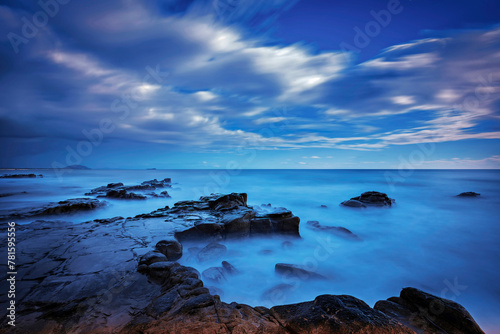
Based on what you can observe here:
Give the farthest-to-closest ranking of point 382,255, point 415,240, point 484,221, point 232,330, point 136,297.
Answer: point 484,221
point 415,240
point 382,255
point 136,297
point 232,330

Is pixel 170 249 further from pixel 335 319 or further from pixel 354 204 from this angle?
pixel 354 204

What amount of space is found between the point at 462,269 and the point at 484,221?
27.7 feet

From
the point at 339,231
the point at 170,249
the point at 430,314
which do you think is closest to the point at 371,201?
the point at 339,231

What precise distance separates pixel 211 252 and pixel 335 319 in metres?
4.67

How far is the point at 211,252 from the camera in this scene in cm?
656

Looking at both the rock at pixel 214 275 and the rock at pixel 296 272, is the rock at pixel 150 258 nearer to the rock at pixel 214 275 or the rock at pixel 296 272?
the rock at pixel 214 275

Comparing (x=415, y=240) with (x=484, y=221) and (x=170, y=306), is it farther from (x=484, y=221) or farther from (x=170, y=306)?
(x=170, y=306)

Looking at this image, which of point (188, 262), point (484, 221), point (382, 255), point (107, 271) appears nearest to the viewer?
point (107, 271)

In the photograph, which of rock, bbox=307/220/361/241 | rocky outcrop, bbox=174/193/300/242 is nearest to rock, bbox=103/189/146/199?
rocky outcrop, bbox=174/193/300/242

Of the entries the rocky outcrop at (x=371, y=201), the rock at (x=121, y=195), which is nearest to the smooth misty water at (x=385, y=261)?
the rocky outcrop at (x=371, y=201)

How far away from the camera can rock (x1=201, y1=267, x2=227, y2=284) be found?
210 inches

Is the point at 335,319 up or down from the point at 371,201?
up

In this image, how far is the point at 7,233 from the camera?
616 centimetres

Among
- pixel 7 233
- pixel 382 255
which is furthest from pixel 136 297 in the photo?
pixel 382 255
